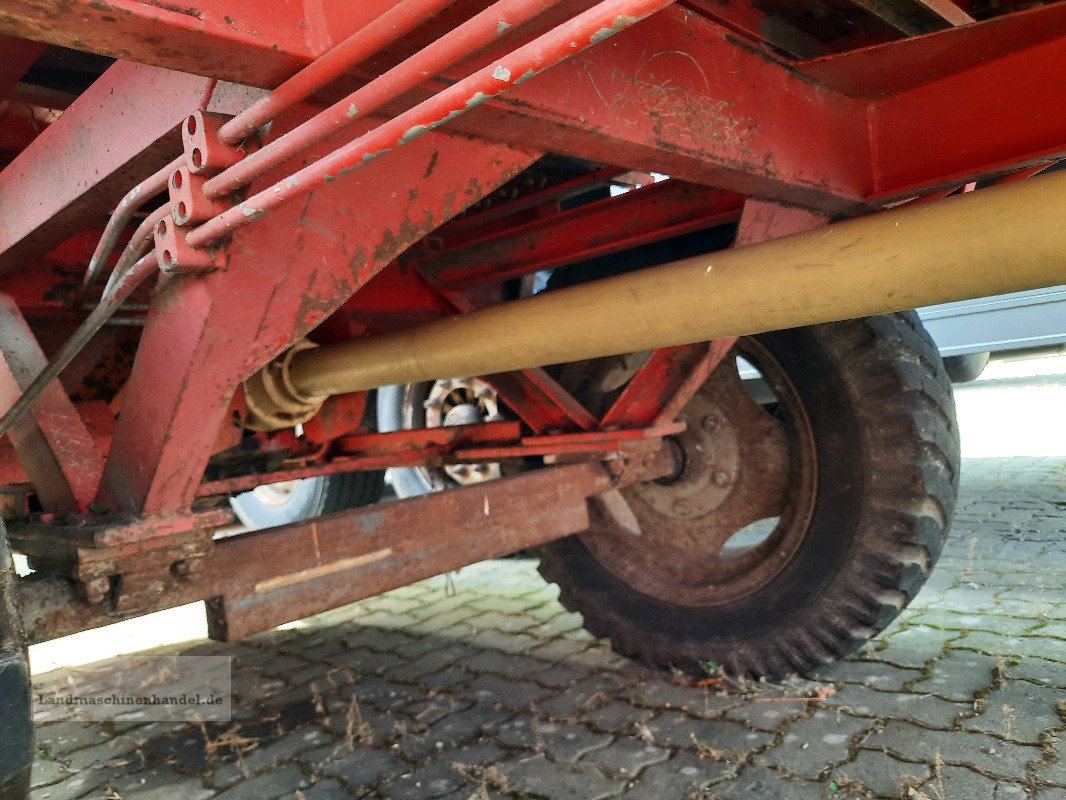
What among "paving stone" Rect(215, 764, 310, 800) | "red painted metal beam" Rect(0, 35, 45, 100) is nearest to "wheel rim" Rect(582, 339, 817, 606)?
"paving stone" Rect(215, 764, 310, 800)

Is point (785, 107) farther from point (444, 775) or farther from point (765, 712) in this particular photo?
point (444, 775)

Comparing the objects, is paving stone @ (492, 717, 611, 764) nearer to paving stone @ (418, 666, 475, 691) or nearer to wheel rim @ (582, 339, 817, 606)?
paving stone @ (418, 666, 475, 691)

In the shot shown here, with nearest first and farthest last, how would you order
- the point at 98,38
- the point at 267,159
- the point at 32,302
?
the point at 98,38, the point at 267,159, the point at 32,302

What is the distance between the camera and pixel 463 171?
1.34 meters

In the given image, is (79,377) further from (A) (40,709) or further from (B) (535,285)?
(B) (535,285)

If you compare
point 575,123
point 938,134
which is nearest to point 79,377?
point 575,123

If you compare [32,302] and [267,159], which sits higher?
[32,302]

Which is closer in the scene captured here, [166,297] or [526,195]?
[166,297]

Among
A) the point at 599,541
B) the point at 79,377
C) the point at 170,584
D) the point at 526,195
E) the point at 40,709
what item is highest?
the point at 526,195

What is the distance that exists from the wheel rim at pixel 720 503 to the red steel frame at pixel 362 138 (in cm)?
88

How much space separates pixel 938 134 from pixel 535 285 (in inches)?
73.5

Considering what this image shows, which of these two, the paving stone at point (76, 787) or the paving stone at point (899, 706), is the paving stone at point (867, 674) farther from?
the paving stone at point (76, 787)

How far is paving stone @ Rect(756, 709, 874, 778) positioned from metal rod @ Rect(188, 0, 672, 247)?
Answer: 67.0 inches

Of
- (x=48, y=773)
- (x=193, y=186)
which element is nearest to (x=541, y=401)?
(x=193, y=186)
